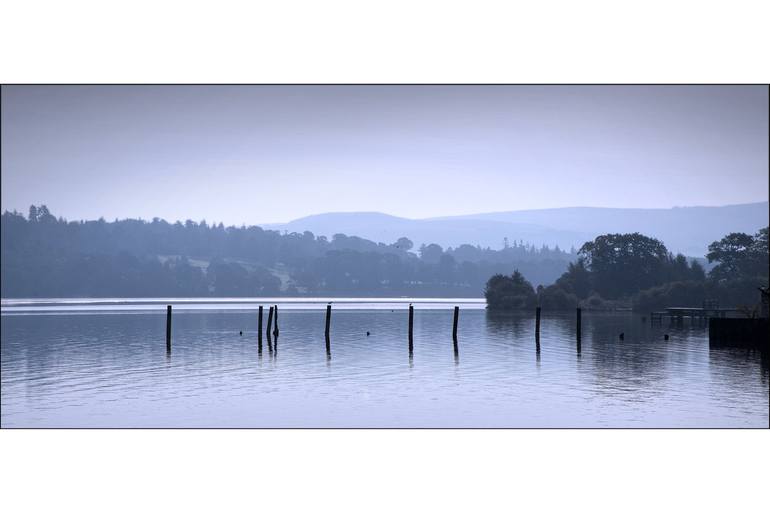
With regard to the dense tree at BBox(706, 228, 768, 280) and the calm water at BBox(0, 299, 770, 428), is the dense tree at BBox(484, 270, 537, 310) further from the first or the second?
the calm water at BBox(0, 299, 770, 428)

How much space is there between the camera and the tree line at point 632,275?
14788 cm

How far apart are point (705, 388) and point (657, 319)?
74.6 metres

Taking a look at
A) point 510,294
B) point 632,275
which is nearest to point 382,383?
point 510,294

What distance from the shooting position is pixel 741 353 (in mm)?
60750

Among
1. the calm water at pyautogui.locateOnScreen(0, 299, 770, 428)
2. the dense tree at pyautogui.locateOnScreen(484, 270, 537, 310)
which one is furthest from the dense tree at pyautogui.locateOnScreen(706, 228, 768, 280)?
the calm water at pyautogui.locateOnScreen(0, 299, 770, 428)

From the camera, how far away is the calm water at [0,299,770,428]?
36094 mm

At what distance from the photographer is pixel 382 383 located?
4747cm

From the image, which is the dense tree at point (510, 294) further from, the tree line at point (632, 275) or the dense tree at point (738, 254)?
the dense tree at point (738, 254)

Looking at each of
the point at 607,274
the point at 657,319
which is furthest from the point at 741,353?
the point at 607,274

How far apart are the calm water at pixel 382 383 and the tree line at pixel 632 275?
72652 mm

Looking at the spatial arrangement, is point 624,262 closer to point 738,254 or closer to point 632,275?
point 632,275
